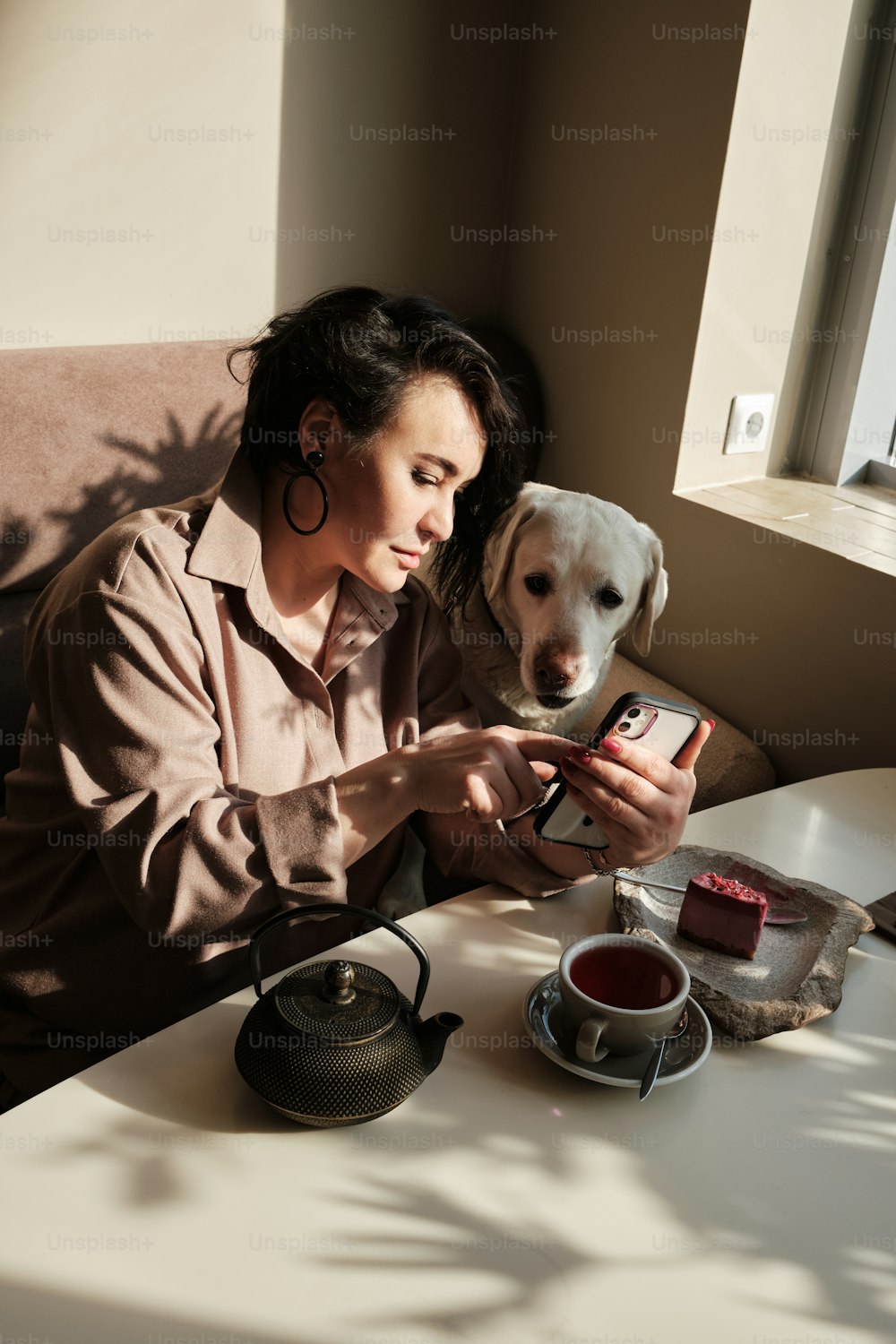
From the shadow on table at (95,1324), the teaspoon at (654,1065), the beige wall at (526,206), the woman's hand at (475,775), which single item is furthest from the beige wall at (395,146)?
the shadow on table at (95,1324)

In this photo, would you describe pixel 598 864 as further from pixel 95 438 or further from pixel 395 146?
pixel 395 146

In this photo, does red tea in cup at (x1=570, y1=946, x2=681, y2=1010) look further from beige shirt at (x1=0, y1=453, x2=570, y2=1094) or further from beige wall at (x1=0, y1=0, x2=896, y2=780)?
beige wall at (x1=0, y1=0, x2=896, y2=780)

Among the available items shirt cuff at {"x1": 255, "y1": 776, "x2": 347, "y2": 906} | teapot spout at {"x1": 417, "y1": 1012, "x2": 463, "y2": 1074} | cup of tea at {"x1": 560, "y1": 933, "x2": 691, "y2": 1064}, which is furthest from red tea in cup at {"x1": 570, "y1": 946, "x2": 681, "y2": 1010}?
shirt cuff at {"x1": 255, "y1": 776, "x2": 347, "y2": 906}

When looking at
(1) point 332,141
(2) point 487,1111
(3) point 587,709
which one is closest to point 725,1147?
(2) point 487,1111

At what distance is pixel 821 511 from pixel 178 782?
1.38 metres

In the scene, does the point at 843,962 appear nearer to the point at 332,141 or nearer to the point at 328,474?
the point at 328,474

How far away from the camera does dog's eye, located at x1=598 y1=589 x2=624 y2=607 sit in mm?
1523

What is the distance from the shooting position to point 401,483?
3.76 ft

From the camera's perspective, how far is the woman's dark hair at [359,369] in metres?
1.14

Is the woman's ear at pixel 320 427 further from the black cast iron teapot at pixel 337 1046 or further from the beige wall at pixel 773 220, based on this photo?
the beige wall at pixel 773 220

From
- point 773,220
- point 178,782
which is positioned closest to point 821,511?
point 773,220

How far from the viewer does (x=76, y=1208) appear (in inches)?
28.0

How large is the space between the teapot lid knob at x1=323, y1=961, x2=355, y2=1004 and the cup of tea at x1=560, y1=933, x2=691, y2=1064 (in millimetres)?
185

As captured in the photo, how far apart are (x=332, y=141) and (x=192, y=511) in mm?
1160
